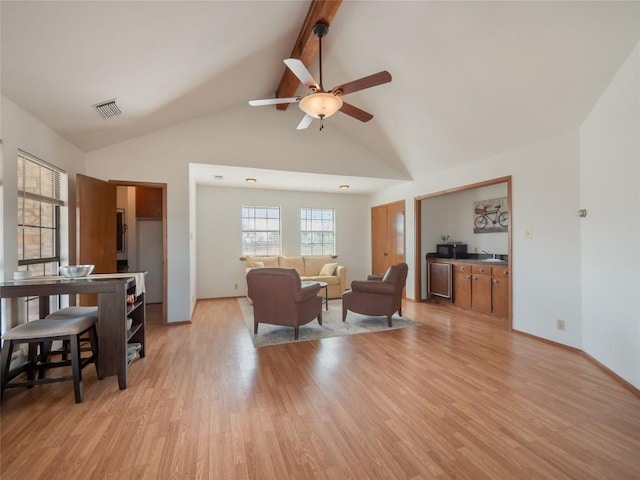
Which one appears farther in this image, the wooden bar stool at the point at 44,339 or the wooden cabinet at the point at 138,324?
the wooden cabinet at the point at 138,324

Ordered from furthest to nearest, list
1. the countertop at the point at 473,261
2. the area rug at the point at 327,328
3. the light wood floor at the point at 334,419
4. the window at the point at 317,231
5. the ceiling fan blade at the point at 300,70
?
the window at the point at 317,231, the countertop at the point at 473,261, the area rug at the point at 327,328, the ceiling fan blade at the point at 300,70, the light wood floor at the point at 334,419

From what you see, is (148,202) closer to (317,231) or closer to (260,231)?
(260,231)

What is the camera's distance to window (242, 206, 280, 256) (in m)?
6.35

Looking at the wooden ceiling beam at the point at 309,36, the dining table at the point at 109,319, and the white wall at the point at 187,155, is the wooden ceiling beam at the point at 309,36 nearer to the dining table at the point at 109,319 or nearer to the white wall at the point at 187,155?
the white wall at the point at 187,155

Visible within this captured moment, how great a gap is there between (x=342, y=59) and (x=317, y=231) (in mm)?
3965

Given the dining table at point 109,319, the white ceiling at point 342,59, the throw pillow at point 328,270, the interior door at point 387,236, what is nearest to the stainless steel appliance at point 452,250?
the interior door at point 387,236

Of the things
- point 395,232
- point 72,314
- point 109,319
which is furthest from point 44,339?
point 395,232

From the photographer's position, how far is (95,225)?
3.51 metres

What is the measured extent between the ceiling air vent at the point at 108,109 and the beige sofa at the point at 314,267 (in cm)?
328

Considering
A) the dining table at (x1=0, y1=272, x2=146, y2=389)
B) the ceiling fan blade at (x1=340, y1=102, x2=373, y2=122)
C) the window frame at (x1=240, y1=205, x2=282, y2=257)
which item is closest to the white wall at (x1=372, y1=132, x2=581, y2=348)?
the ceiling fan blade at (x1=340, y1=102, x2=373, y2=122)

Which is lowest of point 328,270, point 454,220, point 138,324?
point 138,324

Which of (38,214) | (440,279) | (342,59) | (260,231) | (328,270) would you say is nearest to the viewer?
(38,214)

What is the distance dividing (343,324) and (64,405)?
3.01m

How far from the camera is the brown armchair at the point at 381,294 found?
3977mm
